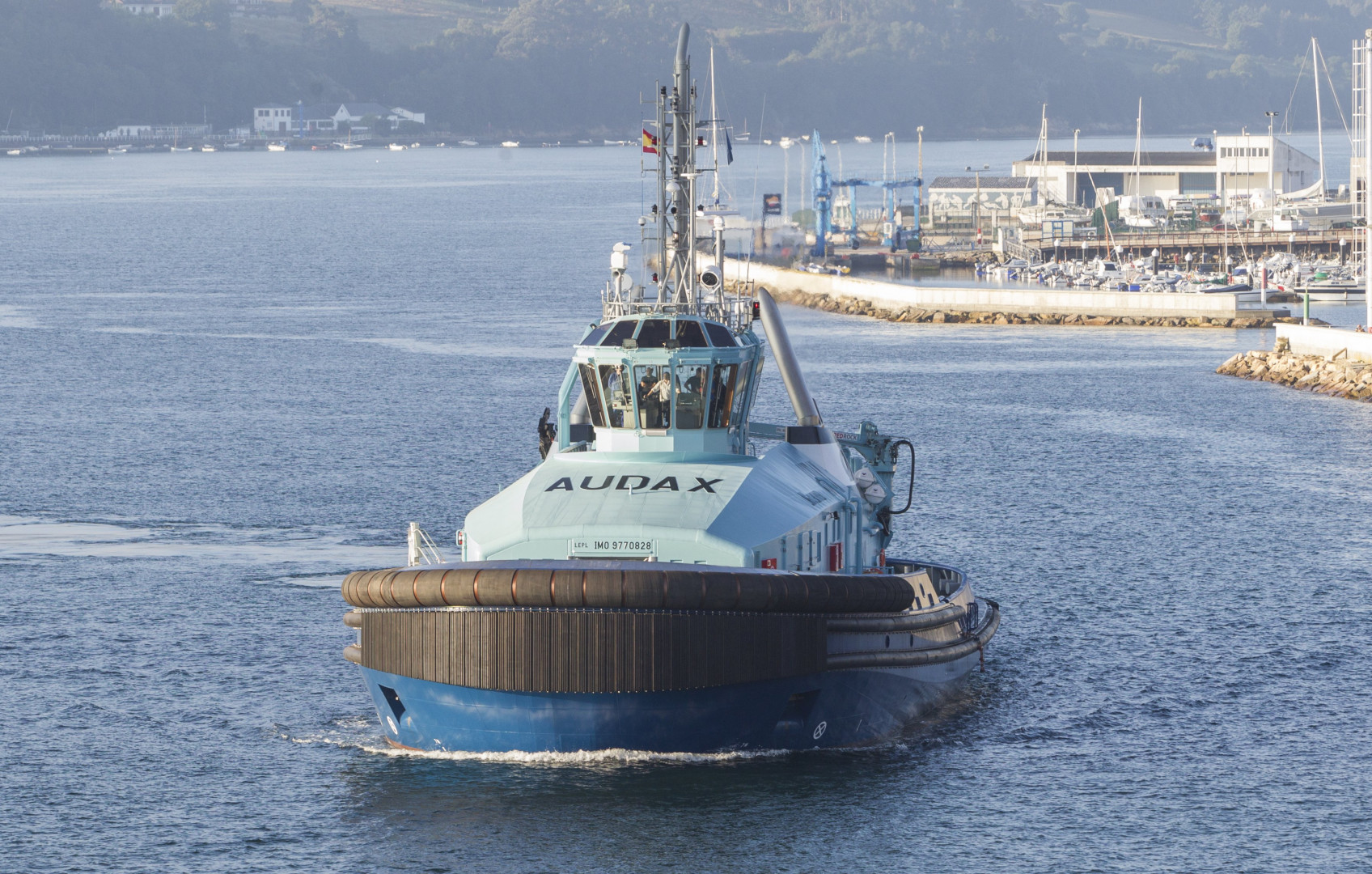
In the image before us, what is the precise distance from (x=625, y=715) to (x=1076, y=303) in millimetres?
113238

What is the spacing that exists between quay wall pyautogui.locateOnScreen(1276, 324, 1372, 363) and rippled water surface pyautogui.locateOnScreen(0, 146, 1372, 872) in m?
5.44

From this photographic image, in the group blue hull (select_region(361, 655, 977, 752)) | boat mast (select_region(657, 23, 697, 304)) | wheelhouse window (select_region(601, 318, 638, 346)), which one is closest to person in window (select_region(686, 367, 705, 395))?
wheelhouse window (select_region(601, 318, 638, 346))

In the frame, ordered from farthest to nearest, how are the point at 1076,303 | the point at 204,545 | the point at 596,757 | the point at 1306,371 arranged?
the point at 1076,303 → the point at 1306,371 → the point at 204,545 → the point at 596,757

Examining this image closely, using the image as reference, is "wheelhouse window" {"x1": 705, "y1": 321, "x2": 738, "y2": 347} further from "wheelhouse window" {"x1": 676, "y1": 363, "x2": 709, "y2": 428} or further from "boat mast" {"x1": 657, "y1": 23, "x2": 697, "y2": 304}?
"boat mast" {"x1": 657, "y1": 23, "x2": 697, "y2": 304}

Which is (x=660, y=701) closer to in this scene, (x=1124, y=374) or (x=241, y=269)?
(x=1124, y=374)

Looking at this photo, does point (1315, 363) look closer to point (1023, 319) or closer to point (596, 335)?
point (1023, 319)

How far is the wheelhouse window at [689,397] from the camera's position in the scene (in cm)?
3750

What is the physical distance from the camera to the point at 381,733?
1539 inches

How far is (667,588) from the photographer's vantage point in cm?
3159

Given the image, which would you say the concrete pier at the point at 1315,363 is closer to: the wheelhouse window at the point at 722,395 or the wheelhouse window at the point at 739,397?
the wheelhouse window at the point at 739,397

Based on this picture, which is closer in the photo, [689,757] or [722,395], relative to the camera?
[689,757]

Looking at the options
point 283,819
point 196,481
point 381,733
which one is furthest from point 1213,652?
point 196,481

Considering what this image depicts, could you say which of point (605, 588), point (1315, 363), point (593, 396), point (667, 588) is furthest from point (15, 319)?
point (667, 588)

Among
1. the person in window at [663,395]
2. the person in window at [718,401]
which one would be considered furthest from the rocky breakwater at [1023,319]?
the person in window at [663,395]
